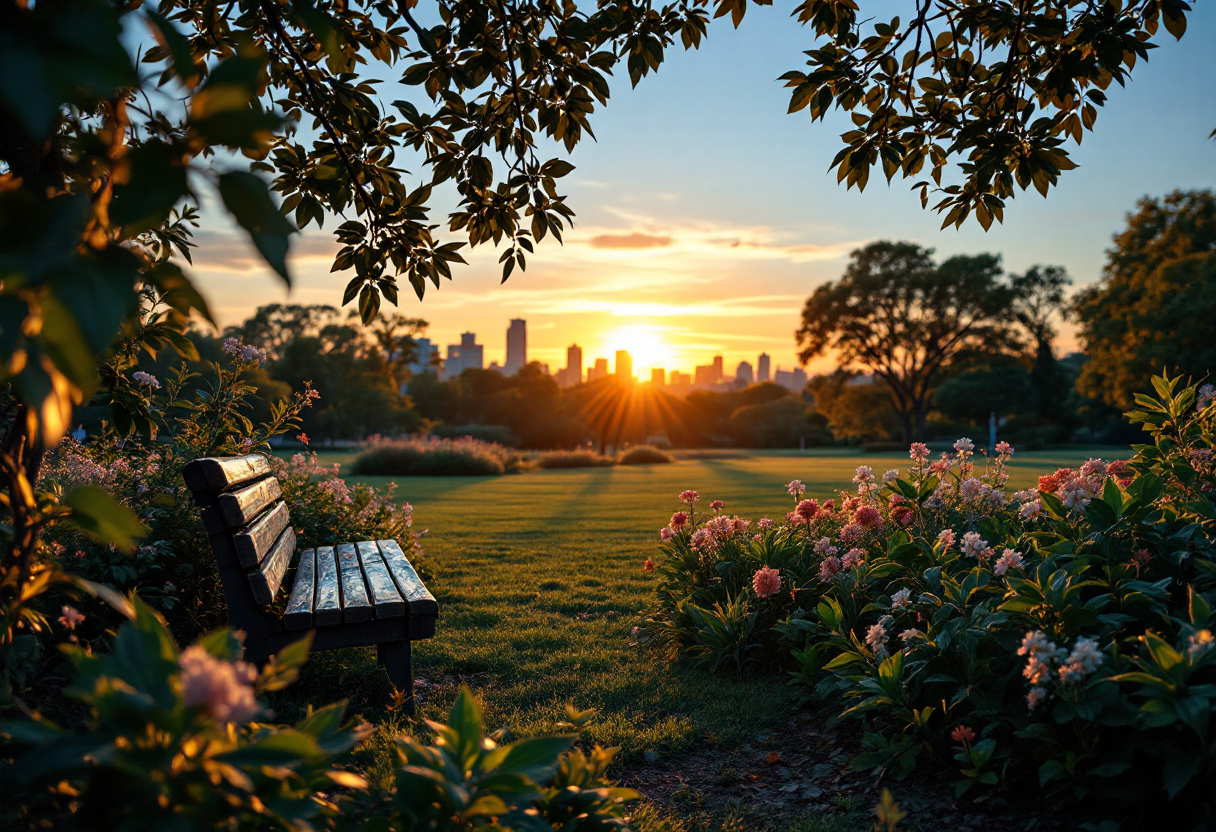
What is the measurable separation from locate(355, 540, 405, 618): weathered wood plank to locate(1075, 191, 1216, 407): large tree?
90.1ft

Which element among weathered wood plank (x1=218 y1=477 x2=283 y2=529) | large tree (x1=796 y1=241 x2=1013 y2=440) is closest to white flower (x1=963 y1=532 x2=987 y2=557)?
weathered wood plank (x1=218 y1=477 x2=283 y2=529)

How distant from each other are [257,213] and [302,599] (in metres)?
2.69

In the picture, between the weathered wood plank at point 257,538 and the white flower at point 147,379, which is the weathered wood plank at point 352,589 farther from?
the white flower at point 147,379

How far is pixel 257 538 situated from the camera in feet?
9.84

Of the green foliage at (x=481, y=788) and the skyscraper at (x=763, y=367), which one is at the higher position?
the skyscraper at (x=763, y=367)

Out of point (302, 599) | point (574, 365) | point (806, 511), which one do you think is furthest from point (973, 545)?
point (574, 365)

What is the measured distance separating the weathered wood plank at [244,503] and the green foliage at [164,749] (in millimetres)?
1615

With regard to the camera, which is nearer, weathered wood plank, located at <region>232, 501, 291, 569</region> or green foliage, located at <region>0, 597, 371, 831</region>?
green foliage, located at <region>0, 597, 371, 831</region>

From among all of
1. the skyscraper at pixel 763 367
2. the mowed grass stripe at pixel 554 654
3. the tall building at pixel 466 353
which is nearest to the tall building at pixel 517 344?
the tall building at pixel 466 353

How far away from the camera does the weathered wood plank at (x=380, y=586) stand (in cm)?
305

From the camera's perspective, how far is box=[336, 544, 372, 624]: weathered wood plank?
301 centimetres

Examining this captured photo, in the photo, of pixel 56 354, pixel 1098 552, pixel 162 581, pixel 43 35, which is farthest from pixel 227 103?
pixel 162 581

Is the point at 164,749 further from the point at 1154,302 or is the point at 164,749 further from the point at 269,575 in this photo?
the point at 1154,302

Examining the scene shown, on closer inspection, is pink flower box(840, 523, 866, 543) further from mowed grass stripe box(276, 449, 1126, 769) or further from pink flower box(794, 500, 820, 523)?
mowed grass stripe box(276, 449, 1126, 769)
